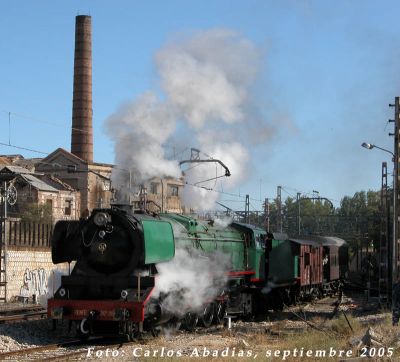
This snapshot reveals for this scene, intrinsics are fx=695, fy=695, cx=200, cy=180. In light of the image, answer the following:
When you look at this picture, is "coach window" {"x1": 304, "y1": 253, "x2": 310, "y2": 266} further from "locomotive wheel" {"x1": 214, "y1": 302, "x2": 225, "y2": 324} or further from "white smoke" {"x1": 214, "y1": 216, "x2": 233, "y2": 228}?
"locomotive wheel" {"x1": 214, "y1": 302, "x2": 225, "y2": 324}

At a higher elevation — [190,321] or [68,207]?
[68,207]

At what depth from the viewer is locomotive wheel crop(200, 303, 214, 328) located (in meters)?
18.6

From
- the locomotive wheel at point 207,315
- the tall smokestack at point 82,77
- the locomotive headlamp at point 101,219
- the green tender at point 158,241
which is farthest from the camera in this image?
the tall smokestack at point 82,77

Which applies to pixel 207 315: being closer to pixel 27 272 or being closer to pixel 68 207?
pixel 27 272

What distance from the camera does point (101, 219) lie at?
51.6 ft

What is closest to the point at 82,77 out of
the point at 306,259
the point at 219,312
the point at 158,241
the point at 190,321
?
the point at 306,259

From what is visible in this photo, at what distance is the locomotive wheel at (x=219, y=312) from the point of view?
1955cm

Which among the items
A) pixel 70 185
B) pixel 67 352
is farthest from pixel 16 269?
pixel 70 185

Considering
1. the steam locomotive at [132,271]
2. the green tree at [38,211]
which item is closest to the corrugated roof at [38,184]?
the green tree at [38,211]

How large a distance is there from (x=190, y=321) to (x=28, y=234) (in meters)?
15.1

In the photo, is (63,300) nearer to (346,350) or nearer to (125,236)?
(125,236)

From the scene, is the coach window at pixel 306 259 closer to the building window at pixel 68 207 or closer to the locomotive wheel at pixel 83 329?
the locomotive wheel at pixel 83 329

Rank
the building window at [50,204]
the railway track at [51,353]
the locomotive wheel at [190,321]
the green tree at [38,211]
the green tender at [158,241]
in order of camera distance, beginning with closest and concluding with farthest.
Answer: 1. the railway track at [51,353]
2. the green tender at [158,241]
3. the locomotive wheel at [190,321]
4. the green tree at [38,211]
5. the building window at [50,204]

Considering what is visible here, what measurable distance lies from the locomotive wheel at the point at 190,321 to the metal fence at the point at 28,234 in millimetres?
12610
